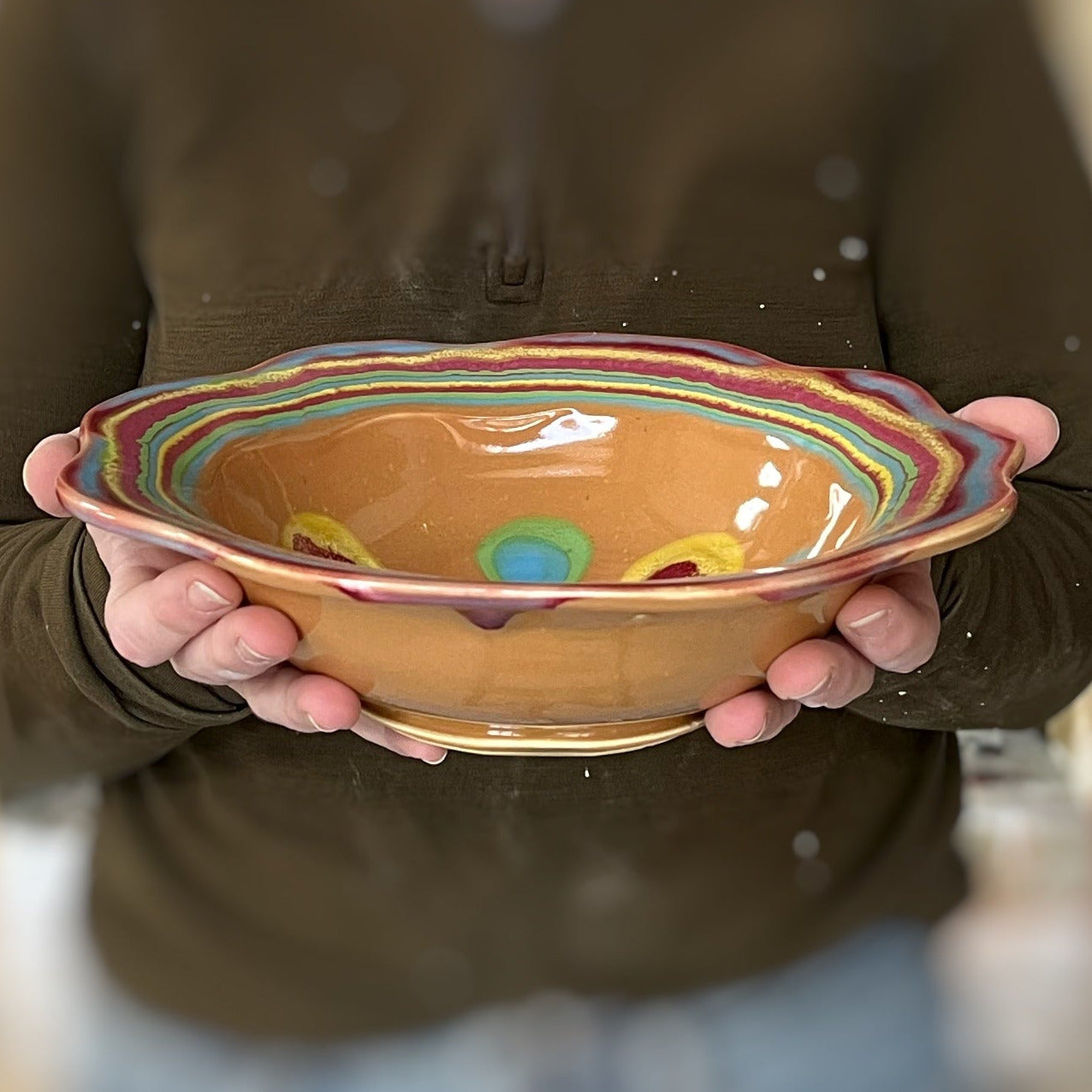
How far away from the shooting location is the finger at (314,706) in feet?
0.99

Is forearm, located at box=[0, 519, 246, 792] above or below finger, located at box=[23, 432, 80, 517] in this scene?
below

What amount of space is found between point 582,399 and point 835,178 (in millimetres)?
253

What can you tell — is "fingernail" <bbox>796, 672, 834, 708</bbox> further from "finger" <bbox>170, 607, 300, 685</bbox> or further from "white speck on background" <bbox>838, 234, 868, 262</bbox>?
"white speck on background" <bbox>838, 234, 868, 262</bbox>

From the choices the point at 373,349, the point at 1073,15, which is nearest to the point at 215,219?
the point at 373,349

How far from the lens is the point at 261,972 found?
1.81 feet

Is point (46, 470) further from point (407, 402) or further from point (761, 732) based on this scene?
point (761, 732)

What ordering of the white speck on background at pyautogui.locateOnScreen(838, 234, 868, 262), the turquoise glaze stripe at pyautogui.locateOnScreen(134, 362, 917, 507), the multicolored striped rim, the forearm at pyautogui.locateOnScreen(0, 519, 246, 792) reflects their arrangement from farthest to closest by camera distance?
the white speck on background at pyautogui.locateOnScreen(838, 234, 868, 262), the forearm at pyautogui.locateOnScreen(0, 519, 246, 792), the turquoise glaze stripe at pyautogui.locateOnScreen(134, 362, 917, 507), the multicolored striped rim

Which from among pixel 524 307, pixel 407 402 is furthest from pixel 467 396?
pixel 524 307

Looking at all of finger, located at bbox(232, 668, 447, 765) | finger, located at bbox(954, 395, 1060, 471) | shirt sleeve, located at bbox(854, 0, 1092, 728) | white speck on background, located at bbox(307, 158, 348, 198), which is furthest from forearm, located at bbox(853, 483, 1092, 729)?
white speck on background, located at bbox(307, 158, 348, 198)

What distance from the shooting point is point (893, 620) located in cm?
30

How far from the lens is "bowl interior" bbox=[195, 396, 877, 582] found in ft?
1.30

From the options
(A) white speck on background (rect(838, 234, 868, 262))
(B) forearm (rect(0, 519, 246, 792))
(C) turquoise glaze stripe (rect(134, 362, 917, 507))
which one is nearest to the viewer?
(C) turquoise glaze stripe (rect(134, 362, 917, 507))

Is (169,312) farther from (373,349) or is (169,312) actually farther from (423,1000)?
(423,1000)

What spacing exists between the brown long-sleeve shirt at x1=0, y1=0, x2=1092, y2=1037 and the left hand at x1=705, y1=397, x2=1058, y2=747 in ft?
0.58
